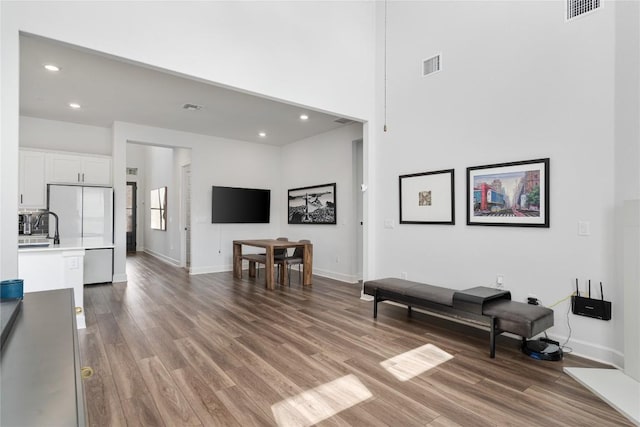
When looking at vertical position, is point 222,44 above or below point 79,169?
above

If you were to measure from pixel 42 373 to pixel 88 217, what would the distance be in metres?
6.07

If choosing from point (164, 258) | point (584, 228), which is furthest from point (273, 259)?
point (164, 258)

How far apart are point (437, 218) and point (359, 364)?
2144 millimetres

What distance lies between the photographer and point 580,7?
306 cm

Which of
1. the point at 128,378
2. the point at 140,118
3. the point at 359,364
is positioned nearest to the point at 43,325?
the point at 128,378

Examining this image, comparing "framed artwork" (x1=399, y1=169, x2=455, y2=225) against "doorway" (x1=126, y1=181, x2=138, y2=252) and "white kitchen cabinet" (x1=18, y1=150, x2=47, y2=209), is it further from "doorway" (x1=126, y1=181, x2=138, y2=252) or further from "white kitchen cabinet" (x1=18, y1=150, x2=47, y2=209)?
"doorway" (x1=126, y1=181, x2=138, y2=252)

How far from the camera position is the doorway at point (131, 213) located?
1120 cm

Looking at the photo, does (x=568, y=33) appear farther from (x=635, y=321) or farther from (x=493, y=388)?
(x=493, y=388)

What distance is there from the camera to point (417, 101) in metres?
4.45

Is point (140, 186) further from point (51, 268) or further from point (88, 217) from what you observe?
point (51, 268)

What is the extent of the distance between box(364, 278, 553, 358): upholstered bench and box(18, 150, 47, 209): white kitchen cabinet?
6.05 m

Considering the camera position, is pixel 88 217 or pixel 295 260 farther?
pixel 295 260

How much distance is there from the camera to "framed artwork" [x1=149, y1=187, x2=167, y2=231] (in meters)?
9.16

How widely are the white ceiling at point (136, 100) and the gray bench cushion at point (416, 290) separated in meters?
2.93
